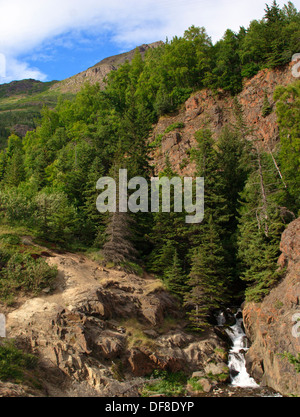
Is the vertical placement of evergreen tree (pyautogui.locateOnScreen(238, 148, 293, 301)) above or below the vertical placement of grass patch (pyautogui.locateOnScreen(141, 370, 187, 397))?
above

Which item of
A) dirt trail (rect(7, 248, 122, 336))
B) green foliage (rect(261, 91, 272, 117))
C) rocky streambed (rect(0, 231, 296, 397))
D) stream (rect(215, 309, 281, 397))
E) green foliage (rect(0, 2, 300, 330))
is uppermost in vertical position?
green foliage (rect(261, 91, 272, 117))

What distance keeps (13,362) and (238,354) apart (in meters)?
15.9

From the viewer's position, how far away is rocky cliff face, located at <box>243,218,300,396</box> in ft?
60.7

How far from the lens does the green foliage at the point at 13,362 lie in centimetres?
1386

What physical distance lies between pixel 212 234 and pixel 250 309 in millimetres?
6762

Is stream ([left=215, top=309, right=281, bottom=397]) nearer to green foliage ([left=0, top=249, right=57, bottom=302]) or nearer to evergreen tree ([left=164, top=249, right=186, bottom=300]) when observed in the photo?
evergreen tree ([left=164, top=249, right=186, bottom=300])

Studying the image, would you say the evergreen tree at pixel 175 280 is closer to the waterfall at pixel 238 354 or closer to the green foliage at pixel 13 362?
the waterfall at pixel 238 354

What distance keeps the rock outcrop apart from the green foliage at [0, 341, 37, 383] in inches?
32.5

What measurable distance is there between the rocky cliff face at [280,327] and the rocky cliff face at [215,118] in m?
21.7

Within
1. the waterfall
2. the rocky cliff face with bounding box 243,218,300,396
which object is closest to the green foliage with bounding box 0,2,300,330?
the rocky cliff face with bounding box 243,218,300,396

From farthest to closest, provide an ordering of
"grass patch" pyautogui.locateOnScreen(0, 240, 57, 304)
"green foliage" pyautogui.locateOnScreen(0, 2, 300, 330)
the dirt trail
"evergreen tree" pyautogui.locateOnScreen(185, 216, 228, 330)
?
"green foliage" pyautogui.locateOnScreen(0, 2, 300, 330)
"evergreen tree" pyautogui.locateOnScreen(185, 216, 228, 330)
"grass patch" pyautogui.locateOnScreen(0, 240, 57, 304)
the dirt trail

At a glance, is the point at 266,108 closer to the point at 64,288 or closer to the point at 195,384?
the point at 64,288

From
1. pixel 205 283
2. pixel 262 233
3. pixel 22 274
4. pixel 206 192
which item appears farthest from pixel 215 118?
pixel 22 274
